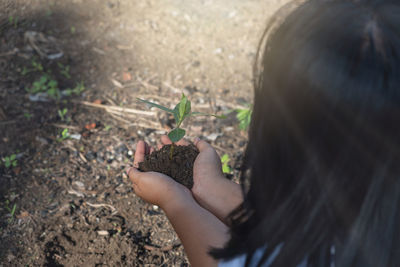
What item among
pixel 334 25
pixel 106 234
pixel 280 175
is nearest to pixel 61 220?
pixel 106 234

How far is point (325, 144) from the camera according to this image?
1075mm

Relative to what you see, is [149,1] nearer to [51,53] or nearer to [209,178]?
[51,53]

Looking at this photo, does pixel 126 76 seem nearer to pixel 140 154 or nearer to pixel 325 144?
pixel 140 154

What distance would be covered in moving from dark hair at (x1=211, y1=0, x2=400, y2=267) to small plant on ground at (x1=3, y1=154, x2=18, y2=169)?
156cm

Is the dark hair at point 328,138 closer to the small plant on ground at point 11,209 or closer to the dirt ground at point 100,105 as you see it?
the dirt ground at point 100,105

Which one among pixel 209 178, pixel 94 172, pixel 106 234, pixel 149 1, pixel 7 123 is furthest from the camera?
pixel 149 1

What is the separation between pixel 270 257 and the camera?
130cm

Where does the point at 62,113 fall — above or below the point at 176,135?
below

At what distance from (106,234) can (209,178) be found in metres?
0.67

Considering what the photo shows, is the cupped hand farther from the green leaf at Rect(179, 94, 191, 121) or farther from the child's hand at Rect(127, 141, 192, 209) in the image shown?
the green leaf at Rect(179, 94, 191, 121)

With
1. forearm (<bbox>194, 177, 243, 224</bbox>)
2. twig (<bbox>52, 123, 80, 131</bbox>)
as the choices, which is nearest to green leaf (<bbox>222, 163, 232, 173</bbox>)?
forearm (<bbox>194, 177, 243, 224</bbox>)

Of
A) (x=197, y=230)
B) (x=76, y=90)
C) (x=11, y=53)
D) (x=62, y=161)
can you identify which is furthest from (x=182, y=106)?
(x=11, y=53)

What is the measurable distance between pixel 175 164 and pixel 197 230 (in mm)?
398

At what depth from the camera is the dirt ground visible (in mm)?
1910
